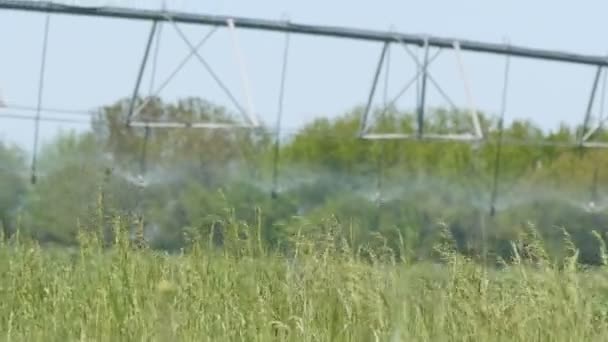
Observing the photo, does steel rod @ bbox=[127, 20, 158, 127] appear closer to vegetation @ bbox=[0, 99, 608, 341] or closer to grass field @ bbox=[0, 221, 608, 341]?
vegetation @ bbox=[0, 99, 608, 341]

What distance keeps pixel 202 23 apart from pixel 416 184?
10.2 feet

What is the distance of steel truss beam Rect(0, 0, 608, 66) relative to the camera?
14.4 metres

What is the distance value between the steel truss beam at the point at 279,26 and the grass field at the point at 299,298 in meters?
8.65

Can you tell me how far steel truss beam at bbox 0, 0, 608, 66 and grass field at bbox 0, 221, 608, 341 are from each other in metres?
8.65

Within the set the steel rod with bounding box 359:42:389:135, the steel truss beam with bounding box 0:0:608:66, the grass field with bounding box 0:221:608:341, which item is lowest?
the grass field with bounding box 0:221:608:341

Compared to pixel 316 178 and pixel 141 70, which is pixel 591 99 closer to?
pixel 316 178

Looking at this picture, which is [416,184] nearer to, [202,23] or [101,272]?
[202,23]

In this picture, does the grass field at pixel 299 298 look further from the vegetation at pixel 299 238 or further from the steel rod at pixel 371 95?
the steel rod at pixel 371 95

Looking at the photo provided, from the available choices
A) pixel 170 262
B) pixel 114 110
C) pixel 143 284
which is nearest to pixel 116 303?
pixel 143 284

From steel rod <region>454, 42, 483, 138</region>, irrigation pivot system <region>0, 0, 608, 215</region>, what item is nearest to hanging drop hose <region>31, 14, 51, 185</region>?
irrigation pivot system <region>0, 0, 608, 215</region>

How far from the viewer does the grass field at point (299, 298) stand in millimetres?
4551

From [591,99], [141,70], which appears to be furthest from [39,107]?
[591,99]

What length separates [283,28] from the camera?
1468cm

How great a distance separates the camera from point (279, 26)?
48.1ft
